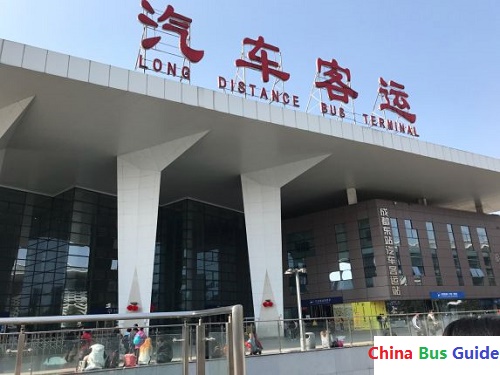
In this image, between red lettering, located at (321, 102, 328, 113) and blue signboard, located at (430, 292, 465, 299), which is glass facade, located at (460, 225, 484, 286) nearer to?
blue signboard, located at (430, 292, 465, 299)

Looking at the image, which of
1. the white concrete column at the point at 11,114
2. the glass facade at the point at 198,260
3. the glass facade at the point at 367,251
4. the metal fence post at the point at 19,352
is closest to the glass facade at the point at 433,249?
the glass facade at the point at 367,251

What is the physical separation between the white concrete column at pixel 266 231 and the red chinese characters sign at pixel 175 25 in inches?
385

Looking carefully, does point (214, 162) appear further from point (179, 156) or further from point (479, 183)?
point (479, 183)

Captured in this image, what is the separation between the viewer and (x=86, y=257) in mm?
30578

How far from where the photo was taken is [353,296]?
111 ft

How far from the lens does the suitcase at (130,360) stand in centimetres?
667

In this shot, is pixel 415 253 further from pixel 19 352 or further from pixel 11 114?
pixel 19 352

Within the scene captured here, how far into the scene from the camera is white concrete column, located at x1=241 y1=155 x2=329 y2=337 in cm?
2705

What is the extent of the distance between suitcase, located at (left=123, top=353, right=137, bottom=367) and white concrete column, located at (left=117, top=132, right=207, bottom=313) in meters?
16.5

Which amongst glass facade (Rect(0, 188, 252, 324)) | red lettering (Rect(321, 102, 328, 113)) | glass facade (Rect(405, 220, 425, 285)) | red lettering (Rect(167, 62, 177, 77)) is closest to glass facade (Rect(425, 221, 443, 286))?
glass facade (Rect(405, 220, 425, 285))

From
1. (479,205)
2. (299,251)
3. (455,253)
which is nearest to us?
(455,253)

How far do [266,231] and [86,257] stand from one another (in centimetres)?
1254

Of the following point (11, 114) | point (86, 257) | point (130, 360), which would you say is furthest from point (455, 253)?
point (130, 360)

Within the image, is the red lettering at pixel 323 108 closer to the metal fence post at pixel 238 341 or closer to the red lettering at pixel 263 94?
the red lettering at pixel 263 94
